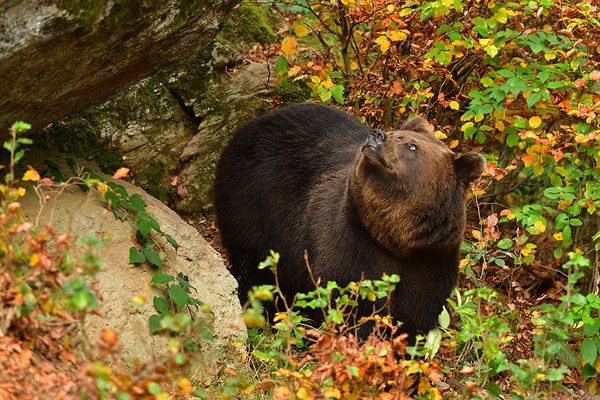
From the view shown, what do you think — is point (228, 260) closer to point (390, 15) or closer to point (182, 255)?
point (182, 255)

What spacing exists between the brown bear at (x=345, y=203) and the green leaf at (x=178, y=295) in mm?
1233

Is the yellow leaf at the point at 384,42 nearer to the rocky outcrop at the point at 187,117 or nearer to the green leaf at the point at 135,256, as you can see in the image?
the rocky outcrop at the point at 187,117

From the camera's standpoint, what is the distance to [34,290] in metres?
3.20

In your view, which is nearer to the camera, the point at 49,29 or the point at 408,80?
the point at 49,29

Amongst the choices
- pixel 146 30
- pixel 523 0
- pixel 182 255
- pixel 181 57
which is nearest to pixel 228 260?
pixel 182 255

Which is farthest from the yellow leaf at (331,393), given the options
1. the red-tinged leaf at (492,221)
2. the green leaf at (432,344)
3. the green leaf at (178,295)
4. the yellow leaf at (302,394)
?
the red-tinged leaf at (492,221)

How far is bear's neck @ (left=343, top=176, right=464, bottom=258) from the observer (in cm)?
493

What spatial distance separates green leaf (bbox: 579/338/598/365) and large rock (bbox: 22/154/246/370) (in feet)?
9.03

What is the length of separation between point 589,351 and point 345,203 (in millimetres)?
2308

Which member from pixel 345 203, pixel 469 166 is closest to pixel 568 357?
pixel 469 166

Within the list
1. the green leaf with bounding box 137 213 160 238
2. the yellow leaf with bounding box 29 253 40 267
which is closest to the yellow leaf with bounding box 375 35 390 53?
the green leaf with bounding box 137 213 160 238

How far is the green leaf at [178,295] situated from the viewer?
4.77 m

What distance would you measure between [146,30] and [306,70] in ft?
10.8

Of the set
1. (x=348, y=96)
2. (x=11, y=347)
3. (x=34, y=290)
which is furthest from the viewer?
(x=348, y=96)
